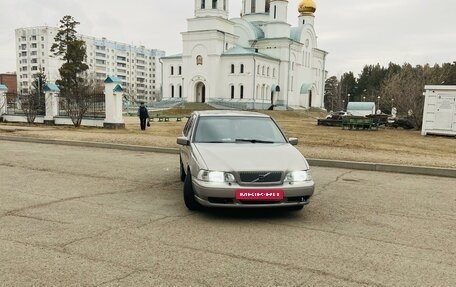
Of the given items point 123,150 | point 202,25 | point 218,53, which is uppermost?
point 202,25

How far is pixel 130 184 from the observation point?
8.38 meters

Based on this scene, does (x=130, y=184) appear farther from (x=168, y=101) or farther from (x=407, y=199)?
(x=168, y=101)

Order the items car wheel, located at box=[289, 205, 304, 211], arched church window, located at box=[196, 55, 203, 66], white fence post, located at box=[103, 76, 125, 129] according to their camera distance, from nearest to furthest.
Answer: car wheel, located at box=[289, 205, 304, 211]
white fence post, located at box=[103, 76, 125, 129]
arched church window, located at box=[196, 55, 203, 66]

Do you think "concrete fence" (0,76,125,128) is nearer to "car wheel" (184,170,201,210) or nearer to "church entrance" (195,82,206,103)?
"car wheel" (184,170,201,210)

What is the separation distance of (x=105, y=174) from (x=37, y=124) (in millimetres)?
19311

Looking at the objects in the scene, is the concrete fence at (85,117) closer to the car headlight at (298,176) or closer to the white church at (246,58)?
the car headlight at (298,176)

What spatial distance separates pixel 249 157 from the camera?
5.97 metres

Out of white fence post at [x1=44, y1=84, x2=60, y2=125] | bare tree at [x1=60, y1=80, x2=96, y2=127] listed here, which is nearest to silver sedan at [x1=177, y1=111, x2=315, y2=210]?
bare tree at [x1=60, y1=80, x2=96, y2=127]

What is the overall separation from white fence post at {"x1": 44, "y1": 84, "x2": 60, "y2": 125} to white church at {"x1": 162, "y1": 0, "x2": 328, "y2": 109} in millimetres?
35437

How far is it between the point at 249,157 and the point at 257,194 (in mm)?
629

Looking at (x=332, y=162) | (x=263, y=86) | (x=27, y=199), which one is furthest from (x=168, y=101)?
(x=27, y=199)

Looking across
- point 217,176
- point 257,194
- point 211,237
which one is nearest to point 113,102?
point 217,176

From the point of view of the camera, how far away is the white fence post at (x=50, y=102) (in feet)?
84.7

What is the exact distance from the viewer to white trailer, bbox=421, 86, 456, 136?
2359 cm
